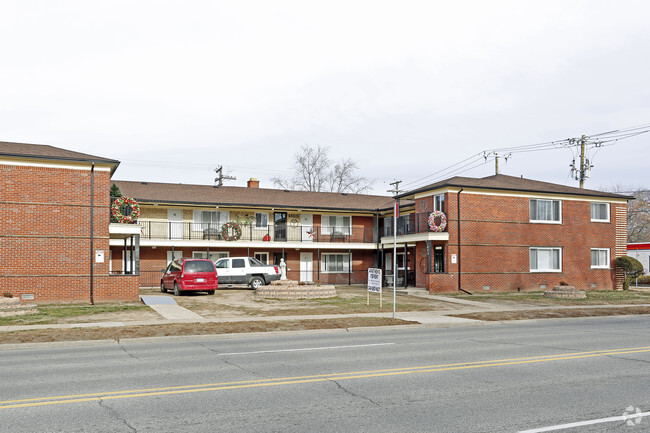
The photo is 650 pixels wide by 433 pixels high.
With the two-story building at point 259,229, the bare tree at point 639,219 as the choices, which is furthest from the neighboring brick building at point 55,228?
the bare tree at point 639,219

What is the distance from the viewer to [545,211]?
35406 mm

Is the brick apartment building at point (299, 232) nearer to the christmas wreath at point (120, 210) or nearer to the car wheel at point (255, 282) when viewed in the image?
the christmas wreath at point (120, 210)

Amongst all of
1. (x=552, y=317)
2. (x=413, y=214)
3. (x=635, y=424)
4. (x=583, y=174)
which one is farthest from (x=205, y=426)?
(x=583, y=174)

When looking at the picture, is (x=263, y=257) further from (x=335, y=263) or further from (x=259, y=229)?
(x=335, y=263)

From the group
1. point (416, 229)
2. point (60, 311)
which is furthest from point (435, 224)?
point (60, 311)

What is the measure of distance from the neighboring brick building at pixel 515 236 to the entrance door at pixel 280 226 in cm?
851

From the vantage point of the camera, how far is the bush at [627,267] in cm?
3644

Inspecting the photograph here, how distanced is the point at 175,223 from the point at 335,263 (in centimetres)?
1148

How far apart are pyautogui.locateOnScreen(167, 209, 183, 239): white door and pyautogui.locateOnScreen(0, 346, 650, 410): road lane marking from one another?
28.2 meters

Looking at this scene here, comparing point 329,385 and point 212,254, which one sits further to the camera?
point 212,254

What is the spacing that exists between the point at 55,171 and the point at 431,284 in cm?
1881

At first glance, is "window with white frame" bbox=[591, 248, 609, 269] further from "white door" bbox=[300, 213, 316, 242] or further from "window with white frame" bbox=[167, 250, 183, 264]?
"window with white frame" bbox=[167, 250, 183, 264]

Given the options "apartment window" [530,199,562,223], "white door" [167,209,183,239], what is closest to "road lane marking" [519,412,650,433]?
"apartment window" [530,199,562,223]

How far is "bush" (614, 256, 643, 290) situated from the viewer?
36438mm
